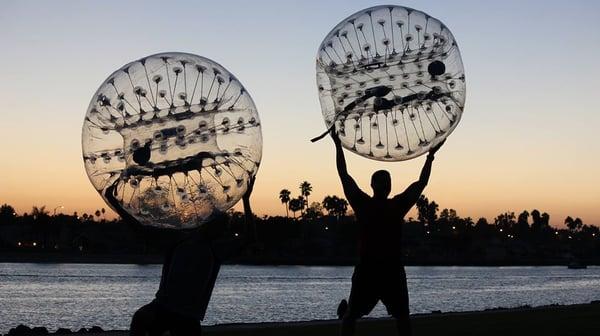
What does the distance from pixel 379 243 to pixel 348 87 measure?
172 centimetres

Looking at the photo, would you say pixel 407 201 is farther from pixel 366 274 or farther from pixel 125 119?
pixel 125 119

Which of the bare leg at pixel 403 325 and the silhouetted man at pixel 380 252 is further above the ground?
the silhouetted man at pixel 380 252

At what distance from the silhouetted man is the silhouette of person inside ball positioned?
1282 mm

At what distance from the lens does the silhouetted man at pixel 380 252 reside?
873 cm

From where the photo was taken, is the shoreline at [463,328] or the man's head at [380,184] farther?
the shoreline at [463,328]

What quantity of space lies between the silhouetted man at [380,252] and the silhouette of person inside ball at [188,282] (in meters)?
1.28

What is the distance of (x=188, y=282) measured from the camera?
7.61 m

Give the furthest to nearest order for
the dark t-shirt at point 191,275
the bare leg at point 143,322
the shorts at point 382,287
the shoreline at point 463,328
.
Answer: the shoreline at point 463,328 < the shorts at point 382,287 < the dark t-shirt at point 191,275 < the bare leg at point 143,322

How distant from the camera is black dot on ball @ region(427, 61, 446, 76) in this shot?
9586mm

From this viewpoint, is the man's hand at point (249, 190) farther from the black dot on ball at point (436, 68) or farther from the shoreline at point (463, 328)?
the shoreline at point (463, 328)

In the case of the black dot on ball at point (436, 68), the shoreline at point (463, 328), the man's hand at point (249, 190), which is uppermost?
the black dot on ball at point (436, 68)

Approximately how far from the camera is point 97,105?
802 cm

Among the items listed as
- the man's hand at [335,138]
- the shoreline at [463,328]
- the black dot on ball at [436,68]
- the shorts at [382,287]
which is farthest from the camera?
the shoreline at [463,328]

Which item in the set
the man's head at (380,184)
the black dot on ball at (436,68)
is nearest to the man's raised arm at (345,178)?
the man's head at (380,184)
